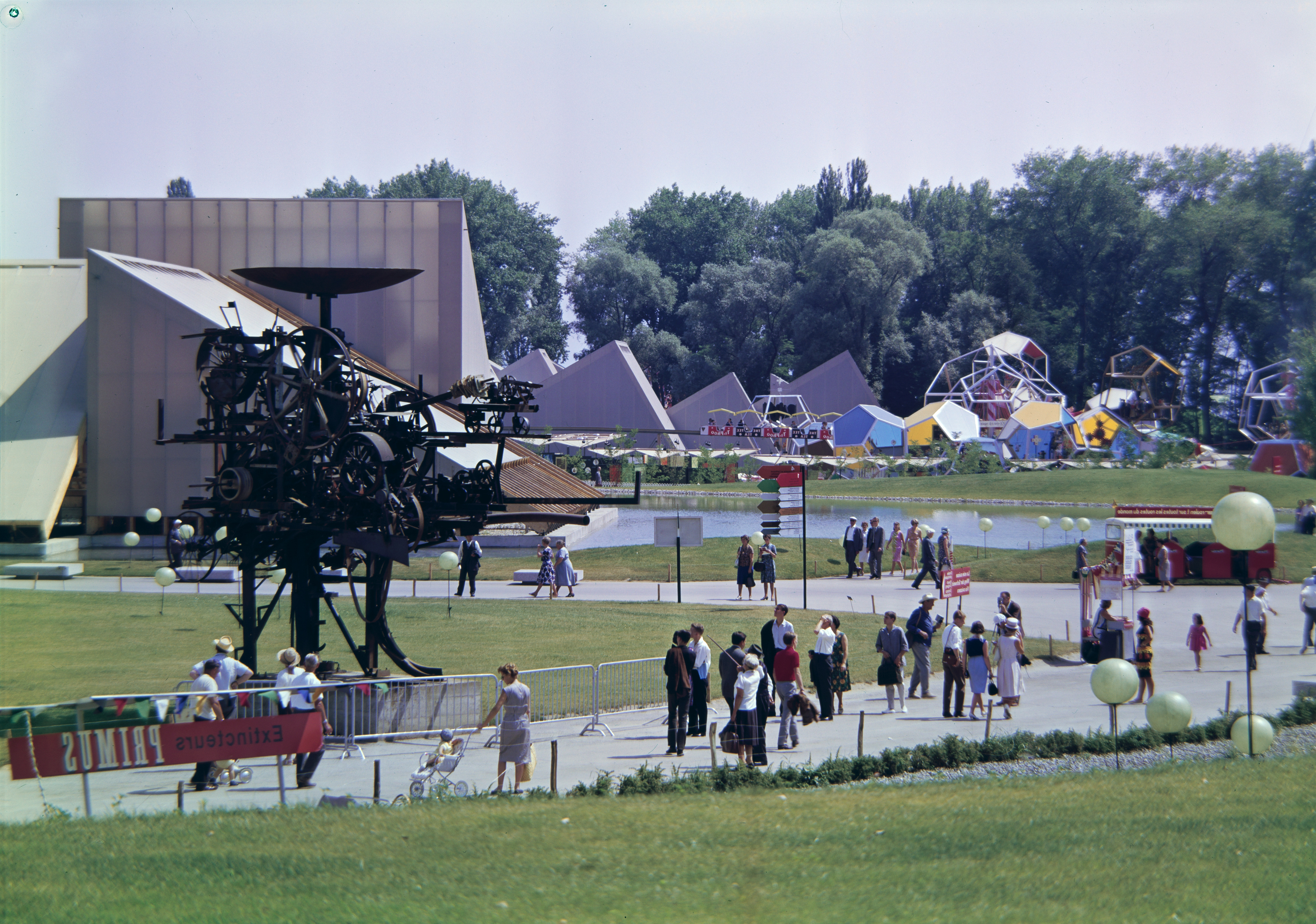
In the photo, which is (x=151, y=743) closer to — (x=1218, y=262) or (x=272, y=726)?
(x=272, y=726)

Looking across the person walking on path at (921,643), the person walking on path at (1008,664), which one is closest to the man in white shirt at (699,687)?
the person walking on path at (921,643)

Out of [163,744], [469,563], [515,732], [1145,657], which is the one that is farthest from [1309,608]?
[163,744]

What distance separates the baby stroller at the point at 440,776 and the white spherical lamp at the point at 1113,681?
6.89 m

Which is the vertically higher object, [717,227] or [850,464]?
[717,227]

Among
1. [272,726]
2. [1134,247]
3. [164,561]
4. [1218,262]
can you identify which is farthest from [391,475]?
[1134,247]

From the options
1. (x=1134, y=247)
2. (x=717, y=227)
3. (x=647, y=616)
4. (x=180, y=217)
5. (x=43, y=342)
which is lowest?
(x=647, y=616)

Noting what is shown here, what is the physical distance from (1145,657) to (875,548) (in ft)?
46.0

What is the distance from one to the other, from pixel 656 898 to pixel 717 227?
114846mm

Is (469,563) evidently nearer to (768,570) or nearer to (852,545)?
(768,570)

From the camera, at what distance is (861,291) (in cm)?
8962

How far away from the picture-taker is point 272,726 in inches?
412

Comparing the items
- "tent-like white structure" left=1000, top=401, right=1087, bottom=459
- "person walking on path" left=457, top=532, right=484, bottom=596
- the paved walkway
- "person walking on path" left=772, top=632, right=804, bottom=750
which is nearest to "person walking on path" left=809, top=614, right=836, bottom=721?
the paved walkway

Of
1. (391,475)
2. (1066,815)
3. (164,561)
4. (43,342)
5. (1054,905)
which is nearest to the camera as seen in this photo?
(1054,905)

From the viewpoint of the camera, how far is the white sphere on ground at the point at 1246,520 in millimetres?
12672
